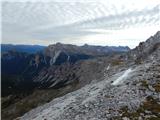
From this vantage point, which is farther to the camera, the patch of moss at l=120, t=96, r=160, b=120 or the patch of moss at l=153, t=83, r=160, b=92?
the patch of moss at l=153, t=83, r=160, b=92

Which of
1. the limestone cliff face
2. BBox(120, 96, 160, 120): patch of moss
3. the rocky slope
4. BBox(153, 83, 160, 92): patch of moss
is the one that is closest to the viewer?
BBox(120, 96, 160, 120): patch of moss

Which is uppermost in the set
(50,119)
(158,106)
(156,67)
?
(156,67)

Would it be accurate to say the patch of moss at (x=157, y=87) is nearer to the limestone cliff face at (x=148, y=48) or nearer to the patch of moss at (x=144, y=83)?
the patch of moss at (x=144, y=83)

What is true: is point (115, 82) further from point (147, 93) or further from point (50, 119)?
point (50, 119)

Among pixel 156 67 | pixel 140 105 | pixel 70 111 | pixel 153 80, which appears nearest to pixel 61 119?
pixel 70 111

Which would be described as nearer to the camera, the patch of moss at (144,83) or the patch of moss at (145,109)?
the patch of moss at (145,109)

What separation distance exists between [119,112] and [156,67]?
20.2 metres

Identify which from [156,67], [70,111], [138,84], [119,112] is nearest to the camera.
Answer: [119,112]

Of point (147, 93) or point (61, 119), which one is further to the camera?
point (147, 93)

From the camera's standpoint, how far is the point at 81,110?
43.4 meters

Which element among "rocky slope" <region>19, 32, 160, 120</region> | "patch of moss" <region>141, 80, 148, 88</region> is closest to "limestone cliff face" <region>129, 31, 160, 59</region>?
"patch of moss" <region>141, 80, 148, 88</region>

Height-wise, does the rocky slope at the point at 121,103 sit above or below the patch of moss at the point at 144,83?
below

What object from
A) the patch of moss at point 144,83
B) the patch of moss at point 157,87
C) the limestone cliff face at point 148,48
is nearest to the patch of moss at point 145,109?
the patch of moss at point 157,87

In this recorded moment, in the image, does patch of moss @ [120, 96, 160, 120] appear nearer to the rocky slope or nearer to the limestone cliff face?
the rocky slope
